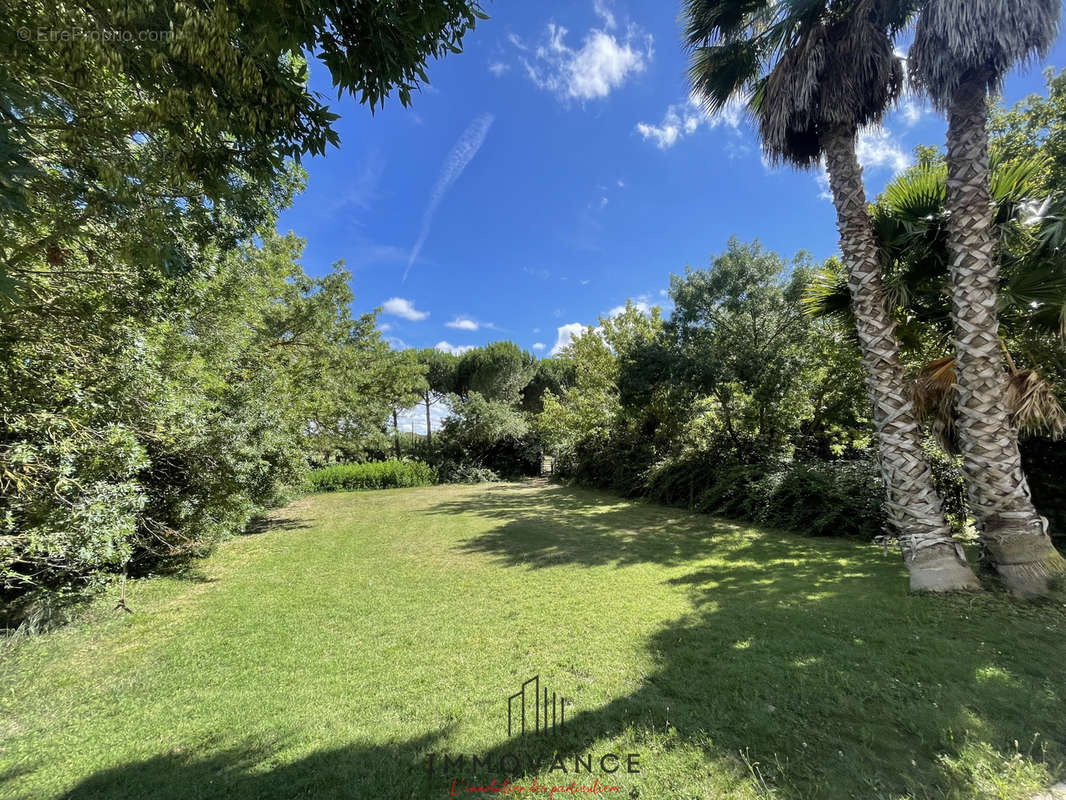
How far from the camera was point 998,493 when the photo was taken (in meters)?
3.60

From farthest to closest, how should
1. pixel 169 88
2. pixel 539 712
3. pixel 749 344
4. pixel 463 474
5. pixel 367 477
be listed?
pixel 463 474, pixel 367 477, pixel 749 344, pixel 539 712, pixel 169 88

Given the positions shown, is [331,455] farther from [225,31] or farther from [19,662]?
[225,31]

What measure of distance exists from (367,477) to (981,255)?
19800mm

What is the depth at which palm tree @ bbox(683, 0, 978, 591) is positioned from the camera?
153 inches

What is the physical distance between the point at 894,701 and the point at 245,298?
10335 millimetres

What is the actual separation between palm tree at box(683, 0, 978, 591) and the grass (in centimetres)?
63

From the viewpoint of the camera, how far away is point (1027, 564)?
3.47 meters

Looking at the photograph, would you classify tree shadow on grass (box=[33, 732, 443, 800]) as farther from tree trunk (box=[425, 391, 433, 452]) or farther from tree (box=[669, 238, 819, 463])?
tree trunk (box=[425, 391, 433, 452])

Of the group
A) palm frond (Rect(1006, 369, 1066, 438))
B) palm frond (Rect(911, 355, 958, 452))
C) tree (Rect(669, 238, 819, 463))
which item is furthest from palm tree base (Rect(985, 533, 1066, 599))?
tree (Rect(669, 238, 819, 463))

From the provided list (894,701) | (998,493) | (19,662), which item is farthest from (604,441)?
(19,662)

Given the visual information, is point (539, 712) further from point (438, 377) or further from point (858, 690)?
point (438, 377)

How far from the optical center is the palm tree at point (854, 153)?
388 centimetres

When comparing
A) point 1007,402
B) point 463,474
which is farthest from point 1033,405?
point 463,474

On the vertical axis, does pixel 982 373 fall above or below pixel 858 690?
above
